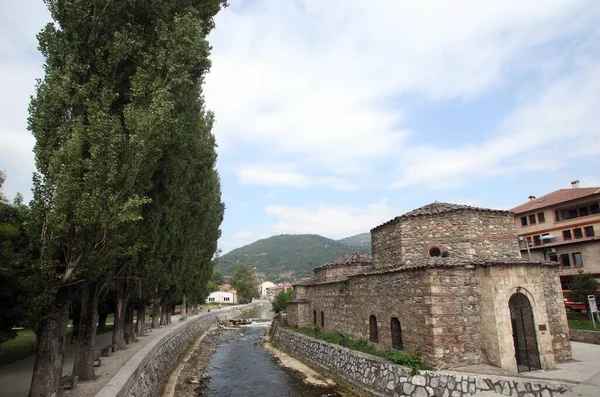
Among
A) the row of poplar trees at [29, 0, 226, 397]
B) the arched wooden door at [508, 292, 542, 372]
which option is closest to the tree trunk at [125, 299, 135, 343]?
the row of poplar trees at [29, 0, 226, 397]

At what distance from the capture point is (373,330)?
14539 millimetres

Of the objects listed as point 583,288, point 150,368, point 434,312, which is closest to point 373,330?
point 434,312

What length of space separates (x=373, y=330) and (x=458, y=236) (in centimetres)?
508

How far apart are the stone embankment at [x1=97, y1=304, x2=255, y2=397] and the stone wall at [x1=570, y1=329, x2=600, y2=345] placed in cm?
1738

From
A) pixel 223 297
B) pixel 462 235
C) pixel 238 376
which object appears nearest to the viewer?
pixel 462 235

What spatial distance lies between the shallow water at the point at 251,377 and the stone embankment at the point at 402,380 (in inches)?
49.2

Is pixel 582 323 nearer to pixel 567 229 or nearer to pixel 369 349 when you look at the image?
pixel 369 349

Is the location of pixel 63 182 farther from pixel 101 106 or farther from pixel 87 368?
pixel 87 368

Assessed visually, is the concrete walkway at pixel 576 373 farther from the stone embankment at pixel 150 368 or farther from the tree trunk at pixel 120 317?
the tree trunk at pixel 120 317

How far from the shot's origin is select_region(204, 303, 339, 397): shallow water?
13625mm

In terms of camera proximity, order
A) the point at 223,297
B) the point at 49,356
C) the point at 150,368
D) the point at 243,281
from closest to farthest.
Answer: the point at 49,356 → the point at 150,368 → the point at 243,281 → the point at 223,297

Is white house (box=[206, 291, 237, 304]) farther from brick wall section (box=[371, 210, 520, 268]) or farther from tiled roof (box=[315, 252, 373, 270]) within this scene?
brick wall section (box=[371, 210, 520, 268])

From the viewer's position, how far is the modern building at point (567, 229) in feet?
85.9

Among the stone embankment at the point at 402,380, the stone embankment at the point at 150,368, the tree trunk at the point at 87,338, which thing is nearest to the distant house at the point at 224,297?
the stone embankment at the point at 150,368
